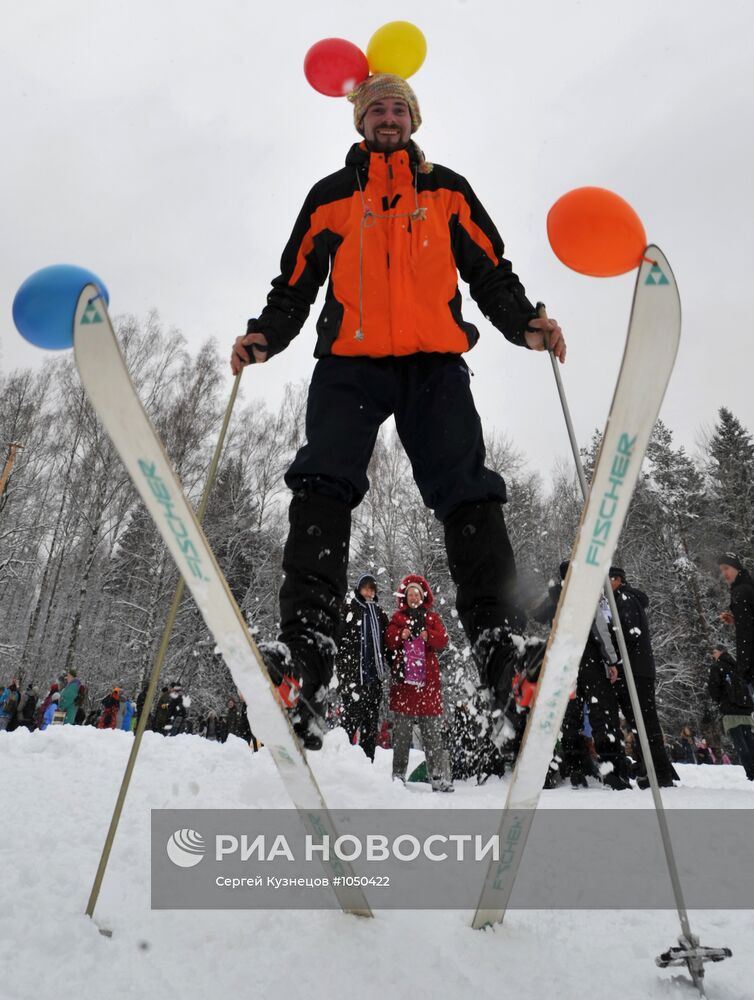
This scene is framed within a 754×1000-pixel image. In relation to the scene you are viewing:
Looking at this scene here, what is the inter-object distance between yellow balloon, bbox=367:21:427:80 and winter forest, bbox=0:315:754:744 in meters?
11.3

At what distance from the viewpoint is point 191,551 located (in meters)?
1.41

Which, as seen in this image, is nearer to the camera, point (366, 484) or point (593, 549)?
point (593, 549)

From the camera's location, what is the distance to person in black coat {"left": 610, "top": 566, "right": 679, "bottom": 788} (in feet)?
15.3

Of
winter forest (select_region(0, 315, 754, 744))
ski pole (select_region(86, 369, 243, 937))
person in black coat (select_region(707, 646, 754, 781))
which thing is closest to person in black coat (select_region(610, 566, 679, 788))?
person in black coat (select_region(707, 646, 754, 781))

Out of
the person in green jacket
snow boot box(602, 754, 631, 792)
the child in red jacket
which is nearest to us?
the child in red jacket

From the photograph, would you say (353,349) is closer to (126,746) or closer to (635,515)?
(126,746)

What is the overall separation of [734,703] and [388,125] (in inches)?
205

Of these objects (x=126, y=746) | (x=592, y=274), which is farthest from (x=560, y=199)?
(x=126, y=746)

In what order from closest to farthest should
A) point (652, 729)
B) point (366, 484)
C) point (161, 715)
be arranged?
point (366, 484), point (652, 729), point (161, 715)

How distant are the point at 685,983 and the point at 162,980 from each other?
100 centimetres

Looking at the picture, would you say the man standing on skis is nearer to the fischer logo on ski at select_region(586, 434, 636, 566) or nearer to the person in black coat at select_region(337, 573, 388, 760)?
the fischer logo on ski at select_region(586, 434, 636, 566)

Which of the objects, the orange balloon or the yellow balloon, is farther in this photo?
the yellow balloon

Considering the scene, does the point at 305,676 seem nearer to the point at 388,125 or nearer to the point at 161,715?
the point at 388,125

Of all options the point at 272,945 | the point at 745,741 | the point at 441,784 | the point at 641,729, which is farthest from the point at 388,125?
the point at 745,741
